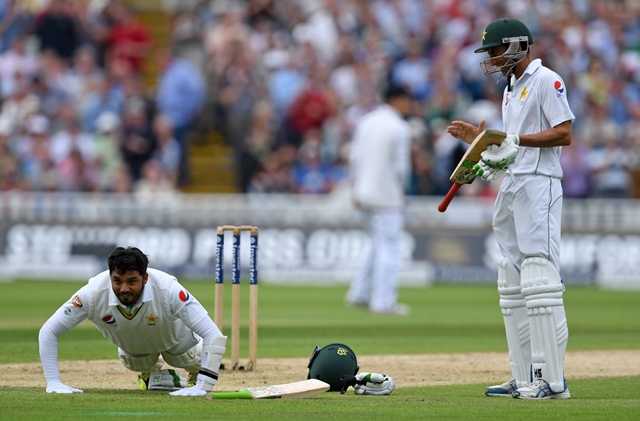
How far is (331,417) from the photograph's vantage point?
670 centimetres

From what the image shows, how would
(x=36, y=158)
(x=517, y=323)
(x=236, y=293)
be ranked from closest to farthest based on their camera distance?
(x=517, y=323) < (x=236, y=293) < (x=36, y=158)

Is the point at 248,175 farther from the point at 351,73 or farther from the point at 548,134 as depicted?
the point at 548,134

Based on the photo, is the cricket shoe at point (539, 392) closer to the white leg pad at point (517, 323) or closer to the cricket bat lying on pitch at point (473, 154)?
the white leg pad at point (517, 323)

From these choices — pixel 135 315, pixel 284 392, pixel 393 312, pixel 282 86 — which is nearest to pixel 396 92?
pixel 393 312

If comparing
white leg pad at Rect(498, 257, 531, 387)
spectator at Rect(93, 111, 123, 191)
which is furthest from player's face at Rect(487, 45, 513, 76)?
spectator at Rect(93, 111, 123, 191)

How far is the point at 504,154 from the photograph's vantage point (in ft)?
24.8

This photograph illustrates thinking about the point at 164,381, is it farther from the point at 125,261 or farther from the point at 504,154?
the point at 504,154

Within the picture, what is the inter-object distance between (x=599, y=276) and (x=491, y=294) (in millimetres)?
2150

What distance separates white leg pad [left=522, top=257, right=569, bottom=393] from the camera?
25.1ft

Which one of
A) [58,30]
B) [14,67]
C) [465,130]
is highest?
[58,30]

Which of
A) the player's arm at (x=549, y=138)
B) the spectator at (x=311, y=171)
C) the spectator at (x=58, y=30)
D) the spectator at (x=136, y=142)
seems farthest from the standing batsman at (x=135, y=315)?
the spectator at (x=58, y=30)

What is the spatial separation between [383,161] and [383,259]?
128 cm

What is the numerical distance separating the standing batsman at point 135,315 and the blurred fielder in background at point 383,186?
304 inches

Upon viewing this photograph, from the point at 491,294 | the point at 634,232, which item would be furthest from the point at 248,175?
the point at 634,232
